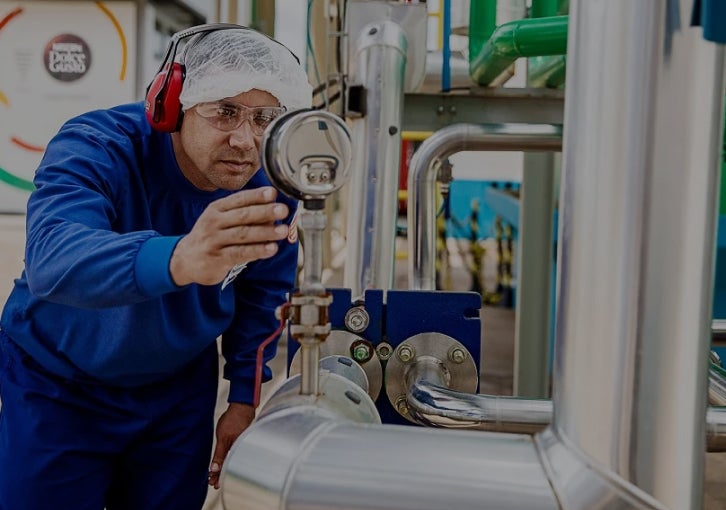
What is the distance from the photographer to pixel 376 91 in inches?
63.7

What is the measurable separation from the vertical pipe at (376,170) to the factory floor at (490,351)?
0.86m

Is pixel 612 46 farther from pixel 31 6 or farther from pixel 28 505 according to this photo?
pixel 31 6

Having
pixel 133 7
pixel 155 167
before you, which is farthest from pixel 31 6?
pixel 155 167

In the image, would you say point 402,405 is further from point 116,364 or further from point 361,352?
point 116,364

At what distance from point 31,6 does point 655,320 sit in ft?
17.6

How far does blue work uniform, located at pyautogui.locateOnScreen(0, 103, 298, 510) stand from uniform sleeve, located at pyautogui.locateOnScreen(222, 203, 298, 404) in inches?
0.5

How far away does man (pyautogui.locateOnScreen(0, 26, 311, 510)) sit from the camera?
1.10 m

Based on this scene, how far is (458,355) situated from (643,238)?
49 centimetres

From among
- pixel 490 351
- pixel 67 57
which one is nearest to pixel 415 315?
pixel 490 351

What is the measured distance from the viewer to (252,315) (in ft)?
Result: 4.67

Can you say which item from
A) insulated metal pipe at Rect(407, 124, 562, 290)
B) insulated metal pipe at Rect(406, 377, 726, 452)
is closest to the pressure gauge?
insulated metal pipe at Rect(406, 377, 726, 452)

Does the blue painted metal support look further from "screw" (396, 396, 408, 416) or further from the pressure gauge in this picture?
the pressure gauge

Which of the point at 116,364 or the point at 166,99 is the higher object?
the point at 166,99

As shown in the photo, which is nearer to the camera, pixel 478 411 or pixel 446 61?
pixel 478 411
